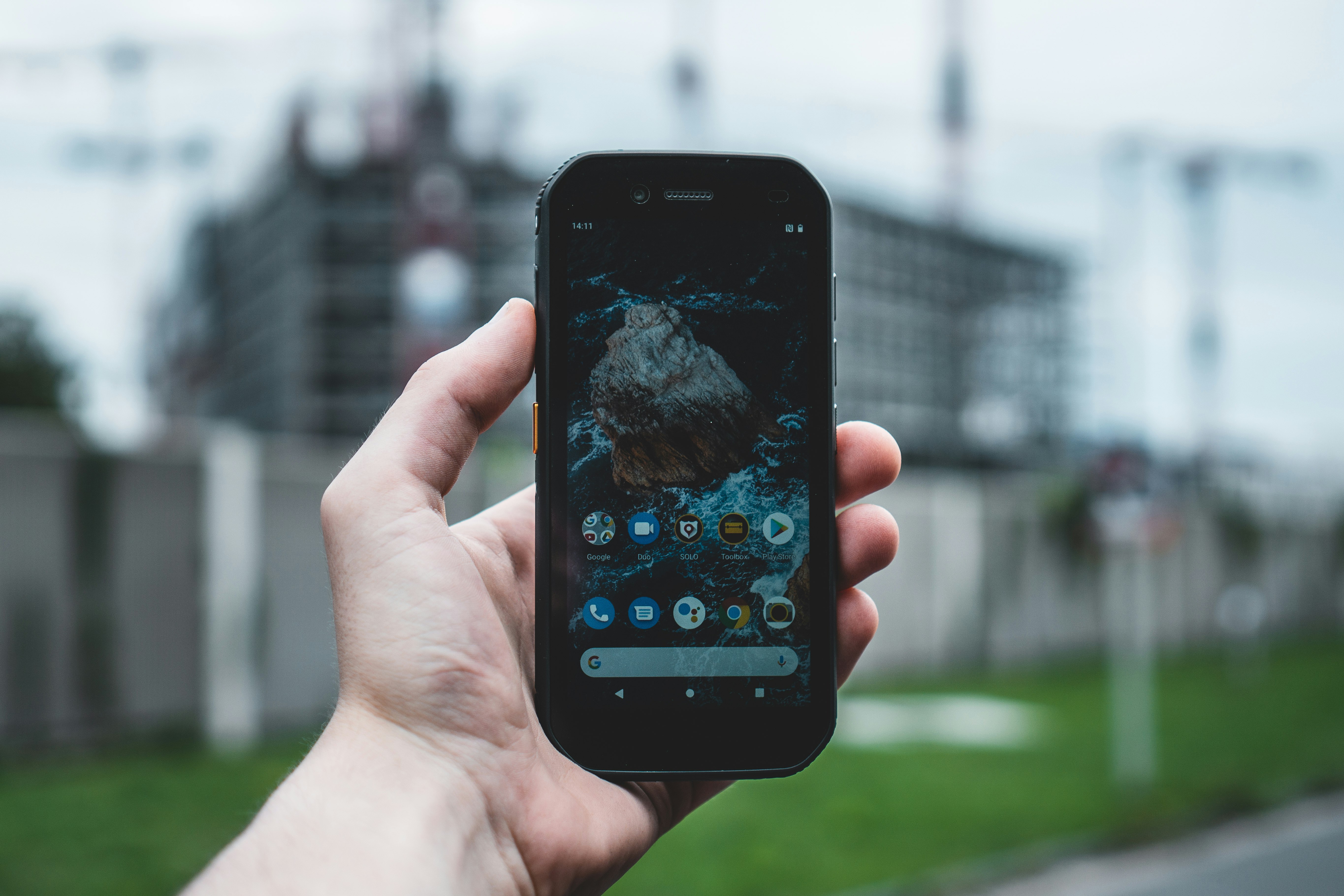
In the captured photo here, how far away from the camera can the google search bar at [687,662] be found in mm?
1901

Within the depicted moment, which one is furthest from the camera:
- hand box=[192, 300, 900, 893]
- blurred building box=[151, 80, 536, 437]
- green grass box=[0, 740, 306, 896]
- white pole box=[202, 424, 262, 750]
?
blurred building box=[151, 80, 536, 437]

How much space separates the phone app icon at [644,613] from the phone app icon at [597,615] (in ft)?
0.11

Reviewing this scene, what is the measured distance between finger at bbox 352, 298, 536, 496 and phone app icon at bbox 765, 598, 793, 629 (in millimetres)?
Answer: 586

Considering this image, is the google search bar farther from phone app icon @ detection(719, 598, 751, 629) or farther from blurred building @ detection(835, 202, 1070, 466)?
blurred building @ detection(835, 202, 1070, 466)

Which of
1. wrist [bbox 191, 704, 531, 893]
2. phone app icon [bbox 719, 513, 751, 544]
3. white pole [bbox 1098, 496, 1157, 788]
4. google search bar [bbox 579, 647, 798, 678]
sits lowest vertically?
white pole [bbox 1098, 496, 1157, 788]

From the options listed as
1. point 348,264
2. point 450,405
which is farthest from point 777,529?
point 348,264

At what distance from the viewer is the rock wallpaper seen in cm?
193

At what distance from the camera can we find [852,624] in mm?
2051

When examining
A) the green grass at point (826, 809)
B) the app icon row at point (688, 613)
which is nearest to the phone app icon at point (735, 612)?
the app icon row at point (688, 613)

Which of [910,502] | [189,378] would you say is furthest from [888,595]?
[189,378]

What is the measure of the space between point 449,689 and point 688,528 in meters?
0.50

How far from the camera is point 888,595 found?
1461 cm

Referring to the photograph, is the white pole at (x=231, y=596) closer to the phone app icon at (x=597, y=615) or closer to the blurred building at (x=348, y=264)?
the phone app icon at (x=597, y=615)

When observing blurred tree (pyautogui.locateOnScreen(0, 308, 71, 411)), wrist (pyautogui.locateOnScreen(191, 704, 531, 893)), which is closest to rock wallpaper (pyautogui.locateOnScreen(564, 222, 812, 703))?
wrist (pyautogui.locateOnScreen(191, 704, 531, 893))
